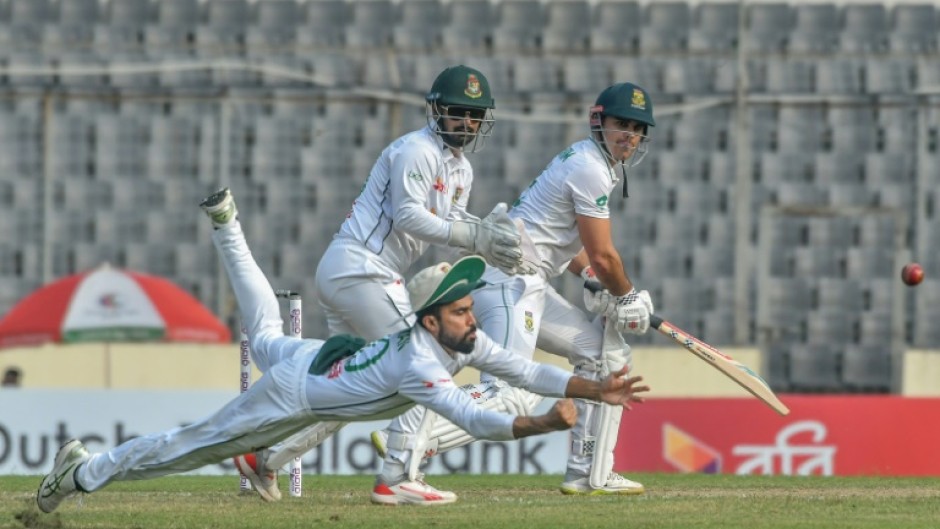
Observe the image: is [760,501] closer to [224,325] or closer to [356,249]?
[356,249]

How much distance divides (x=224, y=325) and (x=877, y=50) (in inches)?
289

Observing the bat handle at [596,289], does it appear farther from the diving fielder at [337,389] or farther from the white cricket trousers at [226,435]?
the white cricket trousers at [226,435]

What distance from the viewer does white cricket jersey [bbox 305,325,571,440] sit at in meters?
7.03

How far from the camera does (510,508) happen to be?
7.83 m

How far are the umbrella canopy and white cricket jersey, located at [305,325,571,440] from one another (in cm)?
948

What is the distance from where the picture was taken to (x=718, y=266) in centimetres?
1738

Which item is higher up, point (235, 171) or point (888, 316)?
point (235, 171)

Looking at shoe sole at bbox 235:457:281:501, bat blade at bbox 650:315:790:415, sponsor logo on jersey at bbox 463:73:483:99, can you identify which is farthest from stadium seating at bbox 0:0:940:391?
sponsor logo on jersey at bbox 463:73:483:99

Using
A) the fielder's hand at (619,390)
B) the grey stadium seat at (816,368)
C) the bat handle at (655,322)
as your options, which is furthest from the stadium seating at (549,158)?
the fielder's hand at (619,390)

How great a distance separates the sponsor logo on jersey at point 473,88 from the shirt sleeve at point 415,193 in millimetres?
370

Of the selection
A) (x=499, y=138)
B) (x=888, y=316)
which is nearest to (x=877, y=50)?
(x=888, y=316)

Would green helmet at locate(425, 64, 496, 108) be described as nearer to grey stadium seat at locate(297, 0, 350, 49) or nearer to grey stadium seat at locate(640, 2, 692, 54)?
grey stadium seat at locate(297, 0, 350, 49)

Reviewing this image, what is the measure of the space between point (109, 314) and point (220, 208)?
9294mm

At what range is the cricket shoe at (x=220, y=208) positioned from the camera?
308 inches
